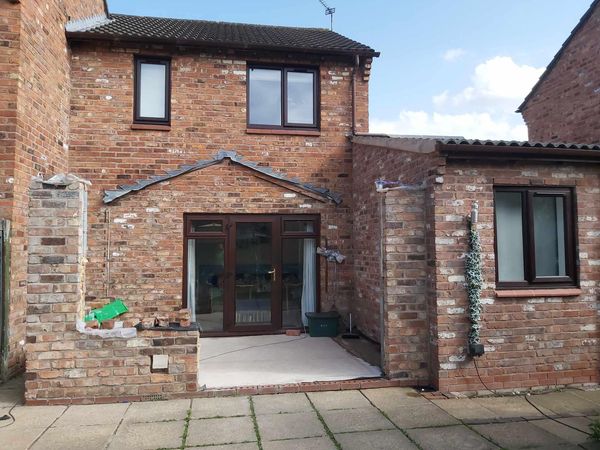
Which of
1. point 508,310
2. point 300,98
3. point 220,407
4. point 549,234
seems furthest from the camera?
point 300,98

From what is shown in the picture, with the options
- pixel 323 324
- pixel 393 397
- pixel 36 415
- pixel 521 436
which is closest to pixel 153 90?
pixel 323 324

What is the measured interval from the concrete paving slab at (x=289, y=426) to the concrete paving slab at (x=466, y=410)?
1.44m

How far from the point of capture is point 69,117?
298 inches

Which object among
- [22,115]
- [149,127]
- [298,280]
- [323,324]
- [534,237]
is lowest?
[323,324]

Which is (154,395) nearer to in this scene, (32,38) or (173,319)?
(173,319)

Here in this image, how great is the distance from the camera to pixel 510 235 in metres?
5.44

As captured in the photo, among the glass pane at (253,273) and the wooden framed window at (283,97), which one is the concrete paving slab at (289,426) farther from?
the wooden framed window at (283,97)

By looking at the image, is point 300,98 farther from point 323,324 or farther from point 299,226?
point 323,324

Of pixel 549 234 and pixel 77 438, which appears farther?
pixel 549 234

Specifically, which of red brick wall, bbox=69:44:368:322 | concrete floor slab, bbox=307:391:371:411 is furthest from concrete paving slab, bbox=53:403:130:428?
red brick wall, bbox=69:44:368:322

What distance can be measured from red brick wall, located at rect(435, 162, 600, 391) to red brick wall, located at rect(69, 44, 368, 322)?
3.30 m

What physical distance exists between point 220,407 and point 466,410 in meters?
2.61

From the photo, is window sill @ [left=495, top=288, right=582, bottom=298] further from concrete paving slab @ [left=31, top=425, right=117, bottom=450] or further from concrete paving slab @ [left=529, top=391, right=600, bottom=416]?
concrete paving slab @ [left=31, top=425, right=117, bottom=450]

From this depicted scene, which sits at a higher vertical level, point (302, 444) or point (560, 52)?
point (560, 52)
